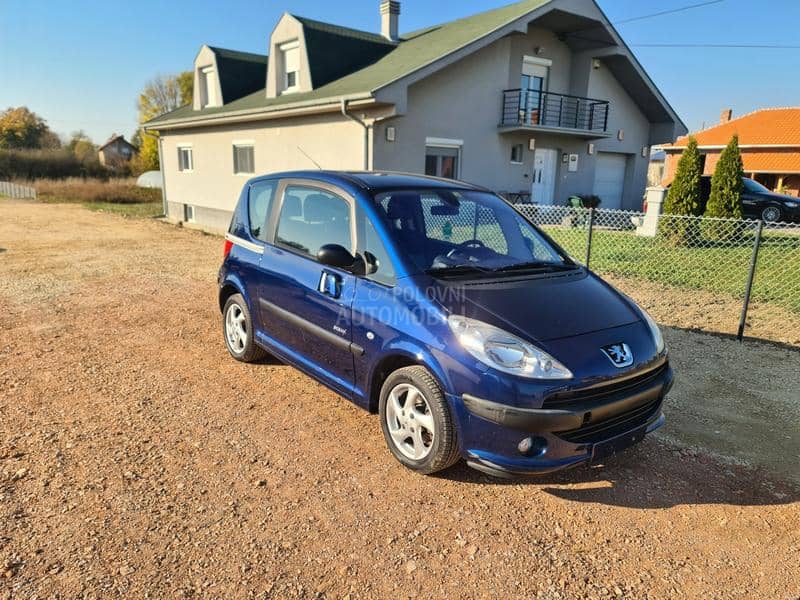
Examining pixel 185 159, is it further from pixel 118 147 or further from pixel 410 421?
pixel 118 147

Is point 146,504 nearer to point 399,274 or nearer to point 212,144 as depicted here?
point 399,274

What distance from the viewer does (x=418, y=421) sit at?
3146 mm

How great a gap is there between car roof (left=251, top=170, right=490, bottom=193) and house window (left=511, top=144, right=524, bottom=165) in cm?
1192

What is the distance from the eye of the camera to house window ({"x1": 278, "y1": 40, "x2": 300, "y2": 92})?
14969 millimetres

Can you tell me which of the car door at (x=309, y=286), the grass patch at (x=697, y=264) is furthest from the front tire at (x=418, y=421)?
the grass patch at (x=697, y=264)

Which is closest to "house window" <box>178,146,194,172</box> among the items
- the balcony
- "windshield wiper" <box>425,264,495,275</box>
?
the balcony

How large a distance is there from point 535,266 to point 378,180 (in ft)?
4.24

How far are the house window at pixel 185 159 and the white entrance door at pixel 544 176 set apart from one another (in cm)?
1166

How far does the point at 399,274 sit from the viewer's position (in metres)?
3.27

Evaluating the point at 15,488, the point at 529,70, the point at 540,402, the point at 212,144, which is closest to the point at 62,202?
the point at 212,144

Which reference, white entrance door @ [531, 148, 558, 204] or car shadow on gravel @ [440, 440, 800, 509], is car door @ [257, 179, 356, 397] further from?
white entrance door @ [531, 148, 558, 204]

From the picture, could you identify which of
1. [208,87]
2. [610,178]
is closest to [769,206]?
[610,178]

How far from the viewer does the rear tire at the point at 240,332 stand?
15.6 feet

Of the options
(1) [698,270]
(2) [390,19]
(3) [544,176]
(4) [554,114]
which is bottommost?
(1) [698,270]
